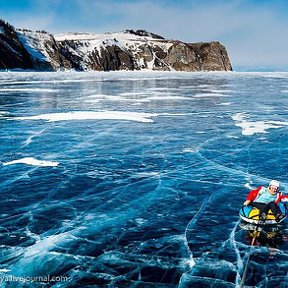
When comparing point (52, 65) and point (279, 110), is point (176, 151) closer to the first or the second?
point (279, 110)

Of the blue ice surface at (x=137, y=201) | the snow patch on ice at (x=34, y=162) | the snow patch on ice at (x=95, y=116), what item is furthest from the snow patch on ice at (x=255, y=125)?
the snow patch on ice at (x=34, y=162)

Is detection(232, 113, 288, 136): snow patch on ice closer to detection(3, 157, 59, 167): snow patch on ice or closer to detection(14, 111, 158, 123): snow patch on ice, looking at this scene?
detection(14, 111, 158, 123): snow patch on ice

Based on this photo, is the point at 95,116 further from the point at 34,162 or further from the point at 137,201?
the point at 137,201

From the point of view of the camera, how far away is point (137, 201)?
1431 centimetres

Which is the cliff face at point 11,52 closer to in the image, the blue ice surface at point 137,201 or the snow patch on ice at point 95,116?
the snow patch on ice at point 95,116

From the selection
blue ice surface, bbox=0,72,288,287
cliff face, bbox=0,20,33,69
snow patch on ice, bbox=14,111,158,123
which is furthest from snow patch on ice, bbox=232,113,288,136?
cliff face, bbox=0,20,33,69

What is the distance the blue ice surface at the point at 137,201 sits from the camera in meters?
9.84

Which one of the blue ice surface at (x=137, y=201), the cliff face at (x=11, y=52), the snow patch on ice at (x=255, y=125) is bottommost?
the blue ice surface at (x=137, y=201)

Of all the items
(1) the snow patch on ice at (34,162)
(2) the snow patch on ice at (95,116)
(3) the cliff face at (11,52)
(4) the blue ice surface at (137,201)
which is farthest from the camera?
(3) the cliff face at (11,52)

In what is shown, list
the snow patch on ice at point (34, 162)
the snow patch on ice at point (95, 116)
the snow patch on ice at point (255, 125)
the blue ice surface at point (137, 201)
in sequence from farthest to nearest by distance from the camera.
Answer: the snow patch on ice at point (95, 116) → the snow patch on ice at point (255, 125) → the snow patch on ice at point (34, 162) → the blue ice surface at point (137, 201)

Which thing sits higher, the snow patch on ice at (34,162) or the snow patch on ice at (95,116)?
the snow patch on ice at (95,116)

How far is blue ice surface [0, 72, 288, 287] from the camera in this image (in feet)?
32.3

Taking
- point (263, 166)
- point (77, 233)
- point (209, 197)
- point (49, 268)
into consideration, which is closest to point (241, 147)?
point (263, 166)

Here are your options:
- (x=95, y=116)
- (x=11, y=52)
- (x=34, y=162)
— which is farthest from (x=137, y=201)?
(x=11, y=52)
